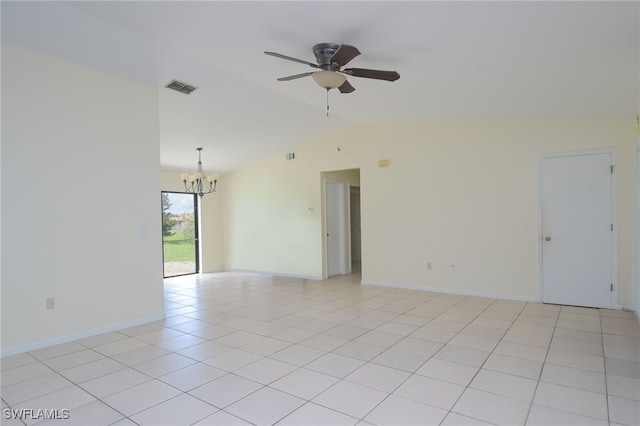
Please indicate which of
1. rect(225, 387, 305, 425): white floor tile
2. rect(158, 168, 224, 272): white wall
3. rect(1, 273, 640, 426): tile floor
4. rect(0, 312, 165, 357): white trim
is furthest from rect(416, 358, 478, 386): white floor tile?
rect(158, 168, 224, 272): white wall

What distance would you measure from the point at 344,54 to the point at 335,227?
17.0 ft

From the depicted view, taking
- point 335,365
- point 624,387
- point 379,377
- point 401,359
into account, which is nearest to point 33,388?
point 335,365

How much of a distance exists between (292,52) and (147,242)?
114 inches

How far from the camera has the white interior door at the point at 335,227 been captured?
24.6ft

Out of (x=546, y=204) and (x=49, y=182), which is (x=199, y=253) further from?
(x=546, y=204)

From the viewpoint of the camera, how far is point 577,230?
480 centimetres

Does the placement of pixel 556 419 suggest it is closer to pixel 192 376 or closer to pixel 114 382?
pixel 192 376

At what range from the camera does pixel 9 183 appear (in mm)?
3389

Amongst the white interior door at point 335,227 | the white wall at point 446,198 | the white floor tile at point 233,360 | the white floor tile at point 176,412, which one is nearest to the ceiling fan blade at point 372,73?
the white floor tile at point 233,360

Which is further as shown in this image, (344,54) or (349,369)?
(349,369)

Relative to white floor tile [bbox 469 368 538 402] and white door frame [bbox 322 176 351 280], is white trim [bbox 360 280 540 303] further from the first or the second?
Result: white floor tile [bbox 469 368 538 402]

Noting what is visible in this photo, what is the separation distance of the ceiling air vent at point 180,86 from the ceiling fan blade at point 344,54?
2294 mm

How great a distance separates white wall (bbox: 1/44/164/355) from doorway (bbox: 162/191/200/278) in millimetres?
3740

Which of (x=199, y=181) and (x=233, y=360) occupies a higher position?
(x=199, y=181)
